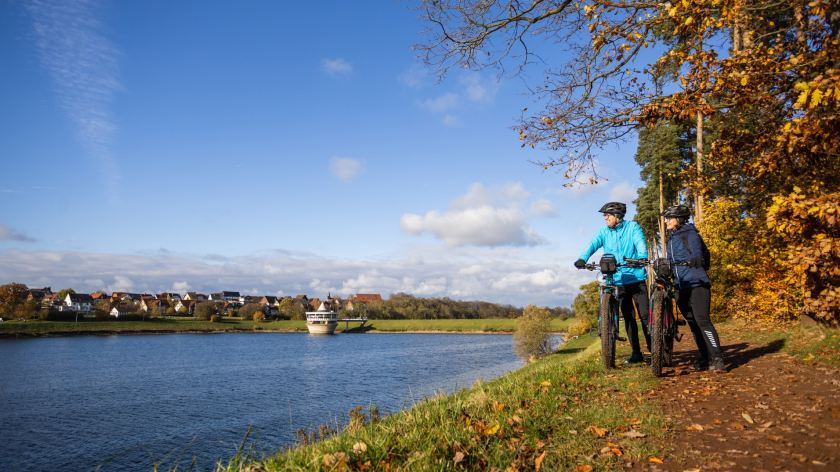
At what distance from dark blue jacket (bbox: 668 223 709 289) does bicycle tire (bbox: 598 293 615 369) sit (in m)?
1.04

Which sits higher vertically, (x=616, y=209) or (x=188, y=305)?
(x=616, y=209)

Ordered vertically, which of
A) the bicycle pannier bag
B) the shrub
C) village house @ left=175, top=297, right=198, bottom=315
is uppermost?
the bicycle pannier bag

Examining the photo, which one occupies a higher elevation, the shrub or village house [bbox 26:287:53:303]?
village house [bbox 26:287:53:303]

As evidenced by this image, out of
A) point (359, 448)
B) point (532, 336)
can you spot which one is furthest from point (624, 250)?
point (532, 336)

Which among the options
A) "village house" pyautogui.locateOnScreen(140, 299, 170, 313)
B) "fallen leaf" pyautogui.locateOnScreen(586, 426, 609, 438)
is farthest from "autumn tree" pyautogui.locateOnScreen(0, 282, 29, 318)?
"fallen leaf" pyautogui.locateOnScreen(586, 426, 609, 438)

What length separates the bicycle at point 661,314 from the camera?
6250 millimetres

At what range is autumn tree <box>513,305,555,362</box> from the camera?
3872 cm

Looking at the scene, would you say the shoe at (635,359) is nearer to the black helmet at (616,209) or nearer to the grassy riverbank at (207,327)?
the black helmet at (616,209)

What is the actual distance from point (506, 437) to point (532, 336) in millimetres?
36920

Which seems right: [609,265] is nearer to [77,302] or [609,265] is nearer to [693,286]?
[693,286]

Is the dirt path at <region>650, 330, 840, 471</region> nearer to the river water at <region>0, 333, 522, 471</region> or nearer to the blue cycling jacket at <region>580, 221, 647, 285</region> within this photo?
the blue cycling jacket at <region>580, 221, 647, 285</region>

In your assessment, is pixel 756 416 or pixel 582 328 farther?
pixel 582 328

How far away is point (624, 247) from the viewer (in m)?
6.89

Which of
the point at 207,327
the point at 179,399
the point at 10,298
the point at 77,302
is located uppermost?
the point at 10,298
